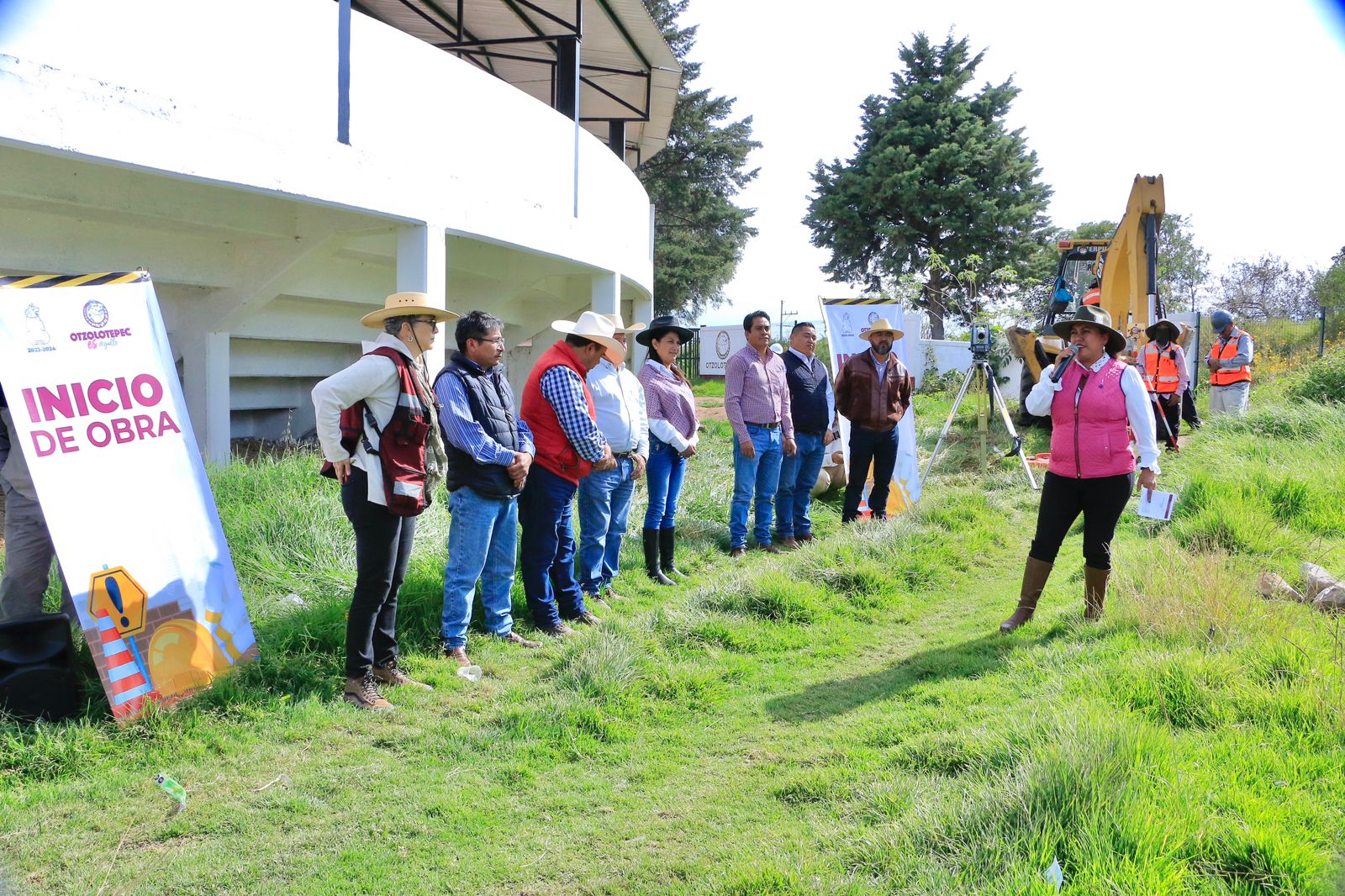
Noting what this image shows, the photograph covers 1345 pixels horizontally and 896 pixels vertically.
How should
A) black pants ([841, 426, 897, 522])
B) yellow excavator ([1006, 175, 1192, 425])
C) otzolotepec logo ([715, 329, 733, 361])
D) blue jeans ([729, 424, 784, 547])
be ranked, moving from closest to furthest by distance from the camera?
blue jeans ([729, 424, 784, 547]) → black pants ([841, 426, 897, 522]) → yellow excavator ([1006, 175, 1192, 425]) → otzolotepec logo ([715, 329, 733, 361])

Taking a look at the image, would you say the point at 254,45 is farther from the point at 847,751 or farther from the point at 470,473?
the point at 847,751

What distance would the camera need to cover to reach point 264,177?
6305mm

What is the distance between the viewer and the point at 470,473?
16.6 feet

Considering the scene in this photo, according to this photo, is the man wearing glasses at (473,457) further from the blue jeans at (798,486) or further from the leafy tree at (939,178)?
the leafy tree at (939,178)

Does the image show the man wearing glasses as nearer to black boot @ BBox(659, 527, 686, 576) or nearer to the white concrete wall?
black boot @ BBox(659, 527, 686, 576)

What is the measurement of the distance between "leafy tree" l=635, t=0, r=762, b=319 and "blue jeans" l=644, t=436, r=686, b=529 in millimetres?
29330

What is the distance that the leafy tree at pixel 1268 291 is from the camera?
30.7m

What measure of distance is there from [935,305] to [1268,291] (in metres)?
11.6

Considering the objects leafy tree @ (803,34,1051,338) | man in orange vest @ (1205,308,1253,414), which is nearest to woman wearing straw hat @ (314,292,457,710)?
man in orange vest @ (1205,308,1253,414)

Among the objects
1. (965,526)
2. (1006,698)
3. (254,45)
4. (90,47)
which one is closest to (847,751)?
(1006,698)

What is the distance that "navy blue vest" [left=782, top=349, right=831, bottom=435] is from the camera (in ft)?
27.4

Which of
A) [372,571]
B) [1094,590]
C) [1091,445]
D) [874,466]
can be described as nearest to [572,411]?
[372,571]

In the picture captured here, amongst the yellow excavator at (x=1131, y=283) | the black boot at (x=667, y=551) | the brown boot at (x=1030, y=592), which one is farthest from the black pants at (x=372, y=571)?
the yellow excavator at (x=1131, y=283)

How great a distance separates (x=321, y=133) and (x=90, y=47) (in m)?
1.73
